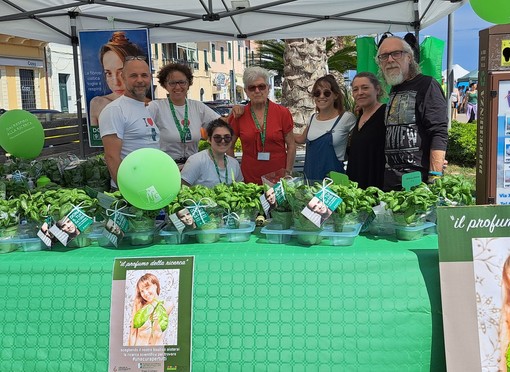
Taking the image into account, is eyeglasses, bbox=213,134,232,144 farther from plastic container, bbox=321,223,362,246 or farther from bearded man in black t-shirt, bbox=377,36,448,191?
plastic container, bbox=321,223,362,246

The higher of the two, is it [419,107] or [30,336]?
[419,107]

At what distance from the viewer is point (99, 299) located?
1759 mm

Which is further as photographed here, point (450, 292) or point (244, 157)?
point (244, 157)

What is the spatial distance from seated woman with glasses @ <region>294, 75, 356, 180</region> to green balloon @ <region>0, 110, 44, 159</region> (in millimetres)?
2032

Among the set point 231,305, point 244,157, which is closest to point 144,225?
point 231,305

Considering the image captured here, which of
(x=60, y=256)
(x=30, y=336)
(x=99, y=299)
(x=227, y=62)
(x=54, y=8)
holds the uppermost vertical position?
(x=227, y=62)

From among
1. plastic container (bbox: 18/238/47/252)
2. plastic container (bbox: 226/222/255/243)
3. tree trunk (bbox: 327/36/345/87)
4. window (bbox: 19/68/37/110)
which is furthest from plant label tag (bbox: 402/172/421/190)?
window (bbox: 19/68/37/110)

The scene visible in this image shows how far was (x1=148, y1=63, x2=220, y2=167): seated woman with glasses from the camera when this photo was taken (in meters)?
3.58

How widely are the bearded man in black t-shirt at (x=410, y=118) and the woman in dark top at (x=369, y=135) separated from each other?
1.33 feet

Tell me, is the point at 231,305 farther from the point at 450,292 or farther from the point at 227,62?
the point at 227,62

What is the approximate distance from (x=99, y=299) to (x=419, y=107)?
167 cm

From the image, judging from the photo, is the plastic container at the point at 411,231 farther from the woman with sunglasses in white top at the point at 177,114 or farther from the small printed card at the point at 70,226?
the woman with sunglasses in white top at the point at 177,114

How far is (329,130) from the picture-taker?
3.32 meters

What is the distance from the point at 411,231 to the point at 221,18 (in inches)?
130
